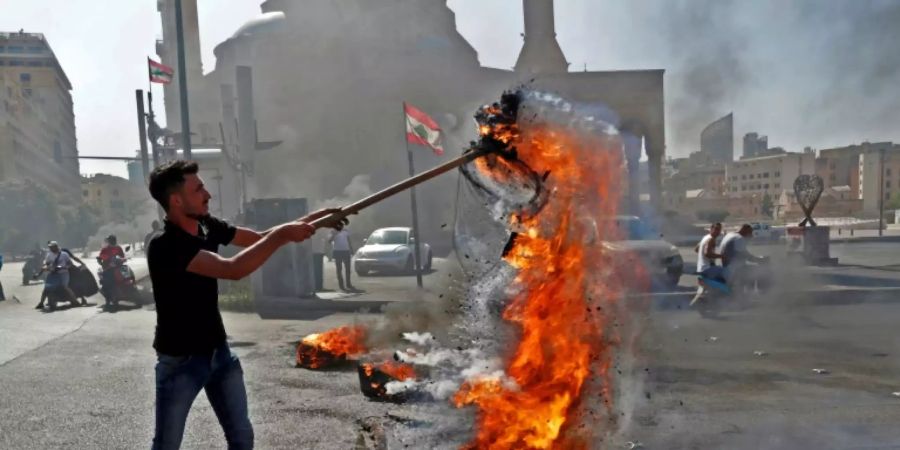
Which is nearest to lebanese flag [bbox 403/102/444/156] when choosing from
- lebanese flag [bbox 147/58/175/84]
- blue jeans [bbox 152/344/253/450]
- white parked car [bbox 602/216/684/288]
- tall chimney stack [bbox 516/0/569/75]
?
white parked car [bbox 602/216/684/288]

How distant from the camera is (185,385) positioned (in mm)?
3037

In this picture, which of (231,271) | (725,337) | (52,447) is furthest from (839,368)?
(52,447)

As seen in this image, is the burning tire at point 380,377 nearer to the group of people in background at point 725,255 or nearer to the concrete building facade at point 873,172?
the group of people in background at point 725,255

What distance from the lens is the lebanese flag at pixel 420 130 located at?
1441 centimetres

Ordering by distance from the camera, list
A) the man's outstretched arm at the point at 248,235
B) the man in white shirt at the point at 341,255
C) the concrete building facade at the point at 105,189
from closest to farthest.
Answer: the man's outstretched arm at the point at 248,235
the man in white shirt at the point at 341,255
the concrete building facade at the point at 105,189

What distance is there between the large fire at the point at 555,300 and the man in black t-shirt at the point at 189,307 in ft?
5.43

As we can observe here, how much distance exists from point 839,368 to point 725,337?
6.23 ft

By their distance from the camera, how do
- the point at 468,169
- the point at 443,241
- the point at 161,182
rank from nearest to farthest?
the point at 161,182 → the point at 468,169 → the point at 443,241

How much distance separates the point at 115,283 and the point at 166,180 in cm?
1142

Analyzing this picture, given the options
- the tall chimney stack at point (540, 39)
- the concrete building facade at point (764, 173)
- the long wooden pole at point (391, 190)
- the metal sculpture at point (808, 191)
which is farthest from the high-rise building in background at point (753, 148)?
the long wooden pole at point (391, 190)

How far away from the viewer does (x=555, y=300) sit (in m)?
4.39

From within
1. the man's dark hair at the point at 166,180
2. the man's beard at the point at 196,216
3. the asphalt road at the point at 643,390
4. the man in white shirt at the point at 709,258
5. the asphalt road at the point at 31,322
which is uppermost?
the man's dark hair at the point at 166,180

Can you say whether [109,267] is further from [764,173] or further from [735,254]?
[764,173]

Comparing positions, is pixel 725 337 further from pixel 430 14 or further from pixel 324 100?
pixel 430 14
